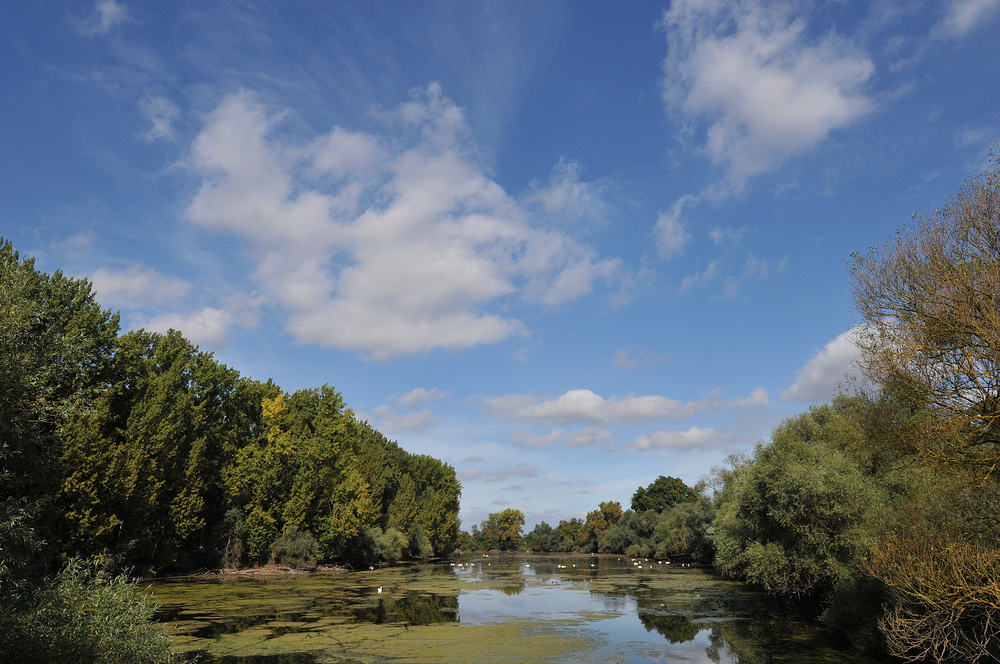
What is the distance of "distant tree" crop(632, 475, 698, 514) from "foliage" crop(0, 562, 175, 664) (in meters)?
116

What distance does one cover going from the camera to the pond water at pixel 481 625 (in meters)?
18.7

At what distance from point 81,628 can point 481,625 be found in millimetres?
17836

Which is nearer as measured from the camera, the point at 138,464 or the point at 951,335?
the point at 951,335

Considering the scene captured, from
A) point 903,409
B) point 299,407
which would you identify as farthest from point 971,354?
point 299,407

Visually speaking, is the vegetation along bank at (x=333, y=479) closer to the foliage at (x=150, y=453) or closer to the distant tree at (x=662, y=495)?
→ the foliage at (x=150, y=453)

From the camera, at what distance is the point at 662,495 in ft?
392

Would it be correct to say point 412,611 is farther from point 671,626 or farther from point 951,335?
point 951,335

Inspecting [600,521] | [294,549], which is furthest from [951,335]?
[600,521]

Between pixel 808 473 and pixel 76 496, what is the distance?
39649mm

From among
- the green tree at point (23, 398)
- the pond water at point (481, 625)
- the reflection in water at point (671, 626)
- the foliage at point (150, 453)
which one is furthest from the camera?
the reflection in water at point (671, 626)

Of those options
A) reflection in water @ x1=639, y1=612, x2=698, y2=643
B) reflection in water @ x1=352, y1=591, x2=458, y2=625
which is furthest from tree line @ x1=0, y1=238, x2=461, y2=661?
reflection in water @ x1=639, y1=612, x2=698, y2=643

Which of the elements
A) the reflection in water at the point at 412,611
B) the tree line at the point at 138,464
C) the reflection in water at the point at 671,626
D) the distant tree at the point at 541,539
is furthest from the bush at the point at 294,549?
the distant tree at the point at 541,539

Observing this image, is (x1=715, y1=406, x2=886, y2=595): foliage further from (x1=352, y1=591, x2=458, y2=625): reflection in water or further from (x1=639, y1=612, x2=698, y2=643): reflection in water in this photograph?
(x1=352, y1=591, x2=458, y2=625): reflection in water

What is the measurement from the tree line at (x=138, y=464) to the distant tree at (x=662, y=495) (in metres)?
66.5
